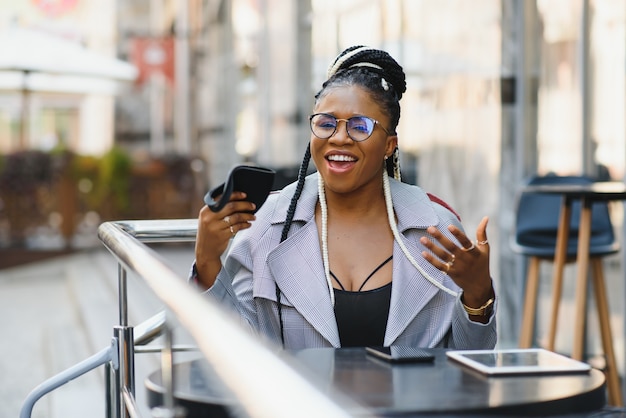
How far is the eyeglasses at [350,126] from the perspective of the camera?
249 centimetres

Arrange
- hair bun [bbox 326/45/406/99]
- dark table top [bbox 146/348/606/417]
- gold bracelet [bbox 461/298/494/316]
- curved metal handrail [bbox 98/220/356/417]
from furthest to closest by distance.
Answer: hair bun [bbox 326/45/406/99]
gold bracelet [bbox 461/298/494/316]
dark table top [bbox 146/348/606/417]
curved metal handrail [bbox 98/220/356/417]

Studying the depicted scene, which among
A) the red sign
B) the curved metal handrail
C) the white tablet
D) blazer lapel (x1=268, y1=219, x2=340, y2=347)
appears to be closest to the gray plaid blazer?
blazer lapel (x1=268, y1=219, x2=340, y2=347)

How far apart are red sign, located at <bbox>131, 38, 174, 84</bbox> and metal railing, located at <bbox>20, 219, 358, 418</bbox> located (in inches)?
555

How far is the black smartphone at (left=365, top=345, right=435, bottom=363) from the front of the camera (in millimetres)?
1772

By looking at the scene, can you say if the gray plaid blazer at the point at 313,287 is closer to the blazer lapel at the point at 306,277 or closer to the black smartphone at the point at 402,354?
the blazer lapel at the point at 306,277

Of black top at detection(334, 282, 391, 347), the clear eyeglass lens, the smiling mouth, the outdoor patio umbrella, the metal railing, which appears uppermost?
the outdoor patio umbrella

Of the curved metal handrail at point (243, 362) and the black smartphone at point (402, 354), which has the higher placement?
the curved metal handrail at point (243, 362)

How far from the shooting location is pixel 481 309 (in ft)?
7.25

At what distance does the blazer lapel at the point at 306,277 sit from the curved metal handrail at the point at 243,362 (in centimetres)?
82

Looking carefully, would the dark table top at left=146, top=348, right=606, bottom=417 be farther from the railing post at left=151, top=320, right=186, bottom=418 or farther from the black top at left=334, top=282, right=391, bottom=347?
the black top at left=334, top=282, right=391, bottom=347

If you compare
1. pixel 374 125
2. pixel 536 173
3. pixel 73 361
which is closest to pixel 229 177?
pixel 374 125

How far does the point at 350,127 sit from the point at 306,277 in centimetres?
37

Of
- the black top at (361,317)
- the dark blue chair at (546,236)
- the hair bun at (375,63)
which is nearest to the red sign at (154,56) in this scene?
the dark blue chair at (546,236)

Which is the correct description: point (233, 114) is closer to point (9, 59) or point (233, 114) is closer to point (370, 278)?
point (9, 59)
